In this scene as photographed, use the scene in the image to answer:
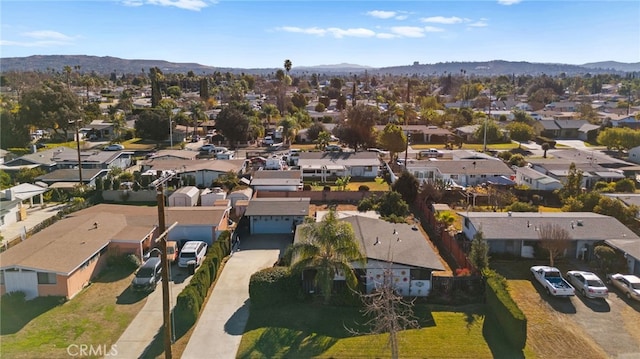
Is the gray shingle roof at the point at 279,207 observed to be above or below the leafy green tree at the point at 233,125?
below

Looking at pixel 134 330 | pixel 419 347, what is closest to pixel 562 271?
pixel 419 347

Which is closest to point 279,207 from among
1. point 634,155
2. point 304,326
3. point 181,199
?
point 181,199

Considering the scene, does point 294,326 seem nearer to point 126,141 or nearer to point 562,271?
point 562,271

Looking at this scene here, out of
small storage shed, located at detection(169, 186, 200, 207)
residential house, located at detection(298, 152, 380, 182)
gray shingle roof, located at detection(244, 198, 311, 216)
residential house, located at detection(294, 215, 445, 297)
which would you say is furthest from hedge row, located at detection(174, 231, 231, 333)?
residential house, located at detection(298, 152, 380, 182)

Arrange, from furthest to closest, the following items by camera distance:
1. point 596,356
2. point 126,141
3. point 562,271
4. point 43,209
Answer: point 126,141 < point 43,209 < point 562,271 < point 596,356

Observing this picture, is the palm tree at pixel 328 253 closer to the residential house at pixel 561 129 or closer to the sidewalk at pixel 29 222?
the sidewalk at pixel 29 222

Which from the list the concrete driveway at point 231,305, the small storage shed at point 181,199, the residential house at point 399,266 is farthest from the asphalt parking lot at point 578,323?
the small storage shed at point 181,199
